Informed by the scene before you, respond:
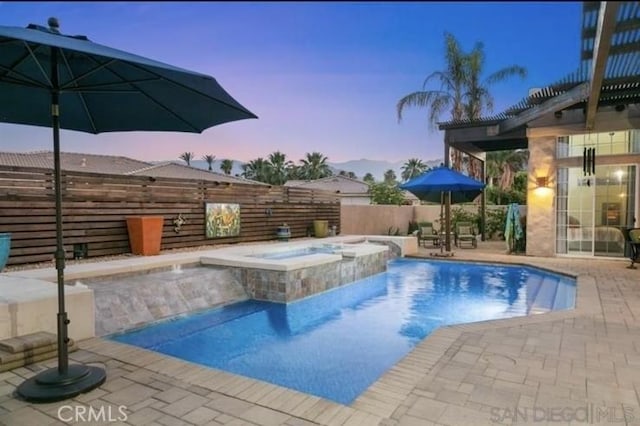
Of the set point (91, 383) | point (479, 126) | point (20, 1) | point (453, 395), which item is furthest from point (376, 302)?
point (479, 126)

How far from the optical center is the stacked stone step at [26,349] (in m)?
3.36

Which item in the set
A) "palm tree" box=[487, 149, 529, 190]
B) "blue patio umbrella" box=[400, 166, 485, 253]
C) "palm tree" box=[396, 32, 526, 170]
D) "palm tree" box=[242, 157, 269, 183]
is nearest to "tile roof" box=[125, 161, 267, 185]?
"blue patio umbrella" box=[400, 166, 485, 253]

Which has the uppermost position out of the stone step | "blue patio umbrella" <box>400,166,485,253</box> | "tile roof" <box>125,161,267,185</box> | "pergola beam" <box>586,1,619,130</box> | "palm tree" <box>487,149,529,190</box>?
"palm tree" <box>487,149,529,190</box>

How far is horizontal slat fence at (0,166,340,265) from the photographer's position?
6977mm

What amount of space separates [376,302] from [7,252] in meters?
5.92

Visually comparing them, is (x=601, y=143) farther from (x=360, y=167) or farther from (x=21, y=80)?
(x=360, y=167)

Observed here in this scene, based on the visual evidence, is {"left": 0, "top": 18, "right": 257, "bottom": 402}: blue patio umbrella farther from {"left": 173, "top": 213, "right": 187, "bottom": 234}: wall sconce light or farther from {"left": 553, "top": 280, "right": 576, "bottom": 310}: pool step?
{"left": 553, "top": 280, "right": 576, "bottom": 310}: pool step

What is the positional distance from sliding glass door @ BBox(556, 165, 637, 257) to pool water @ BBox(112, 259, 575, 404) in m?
2.62

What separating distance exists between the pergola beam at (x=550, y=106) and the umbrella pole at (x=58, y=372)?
8.89 m

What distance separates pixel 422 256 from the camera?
11.9 meters

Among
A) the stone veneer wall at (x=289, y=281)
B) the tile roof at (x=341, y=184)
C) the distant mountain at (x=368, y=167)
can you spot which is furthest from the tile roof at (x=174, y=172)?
the distant mountain at (x=368, y=167)

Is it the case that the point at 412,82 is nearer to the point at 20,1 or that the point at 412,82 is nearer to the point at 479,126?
the point at 479,126

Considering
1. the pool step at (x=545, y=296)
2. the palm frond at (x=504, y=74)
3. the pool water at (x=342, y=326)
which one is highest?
the palm frond at (x=504, y=74)

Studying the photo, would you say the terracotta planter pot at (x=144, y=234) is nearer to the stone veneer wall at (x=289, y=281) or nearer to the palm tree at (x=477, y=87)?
the stone veneer wall at (x=289, y=281)
